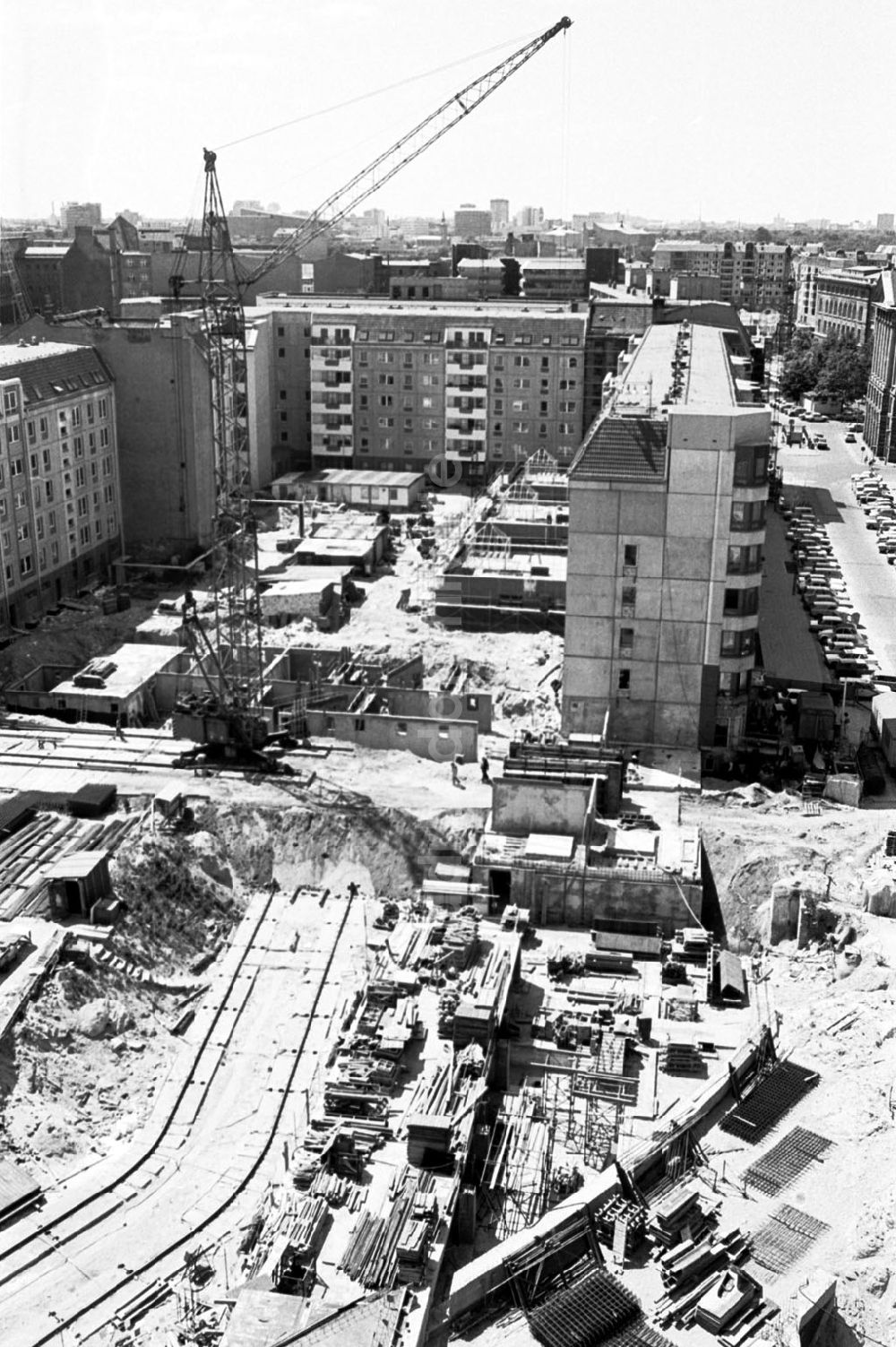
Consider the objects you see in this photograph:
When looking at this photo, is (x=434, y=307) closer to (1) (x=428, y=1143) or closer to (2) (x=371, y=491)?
(2) (x=371, y=491)

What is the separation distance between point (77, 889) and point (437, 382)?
5930 centimetres

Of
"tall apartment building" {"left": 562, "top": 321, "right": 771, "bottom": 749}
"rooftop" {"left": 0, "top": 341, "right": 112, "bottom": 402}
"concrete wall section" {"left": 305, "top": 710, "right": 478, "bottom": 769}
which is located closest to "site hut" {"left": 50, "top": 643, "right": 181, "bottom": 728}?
"concrete wall section" {"left": 305, "top": 710, "right": 478, "bottom": 769}

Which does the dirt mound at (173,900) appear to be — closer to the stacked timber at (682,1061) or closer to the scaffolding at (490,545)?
the stacked timber at (682,1061)

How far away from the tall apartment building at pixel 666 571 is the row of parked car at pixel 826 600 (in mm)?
12541

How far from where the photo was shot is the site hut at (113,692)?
182 ft

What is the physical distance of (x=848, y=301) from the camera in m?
154

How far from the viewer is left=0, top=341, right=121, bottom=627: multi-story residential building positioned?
63375mm

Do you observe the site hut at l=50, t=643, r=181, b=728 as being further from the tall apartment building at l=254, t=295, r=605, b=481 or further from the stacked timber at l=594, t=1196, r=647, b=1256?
the tall apartment building at l=254, t=295, r=605, b=481

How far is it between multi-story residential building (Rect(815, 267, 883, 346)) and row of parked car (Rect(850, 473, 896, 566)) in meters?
43.4

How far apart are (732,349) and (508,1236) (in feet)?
231

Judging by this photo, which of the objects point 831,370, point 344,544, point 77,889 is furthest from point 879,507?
point 77,889

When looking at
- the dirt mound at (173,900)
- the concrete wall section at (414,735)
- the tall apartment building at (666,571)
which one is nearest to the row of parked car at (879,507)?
the tall apartment building at (666,571)

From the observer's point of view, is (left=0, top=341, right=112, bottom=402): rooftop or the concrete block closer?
the concrete block

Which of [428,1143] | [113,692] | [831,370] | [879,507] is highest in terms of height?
[831,370]
